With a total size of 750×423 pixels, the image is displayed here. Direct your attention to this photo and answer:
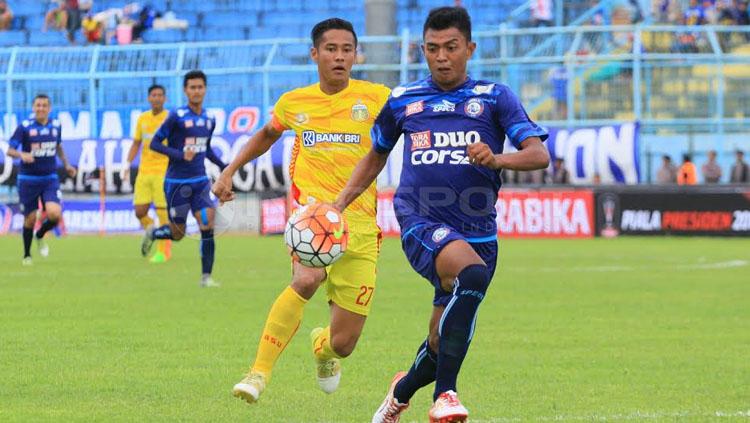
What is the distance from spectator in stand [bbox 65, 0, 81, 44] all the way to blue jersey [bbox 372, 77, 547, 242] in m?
31.3

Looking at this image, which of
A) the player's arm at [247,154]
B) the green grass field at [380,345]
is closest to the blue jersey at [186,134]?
the green grass field at [380,345]

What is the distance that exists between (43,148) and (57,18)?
738 inches

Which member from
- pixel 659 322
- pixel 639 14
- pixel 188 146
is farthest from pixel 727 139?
pixel 659 322

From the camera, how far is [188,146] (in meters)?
17.4

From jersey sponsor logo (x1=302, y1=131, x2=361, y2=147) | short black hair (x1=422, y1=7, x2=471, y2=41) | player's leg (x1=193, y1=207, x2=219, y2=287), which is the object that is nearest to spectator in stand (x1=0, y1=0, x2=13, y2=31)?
player's leg (x1=193, y1=207, x2=219, y2=287)

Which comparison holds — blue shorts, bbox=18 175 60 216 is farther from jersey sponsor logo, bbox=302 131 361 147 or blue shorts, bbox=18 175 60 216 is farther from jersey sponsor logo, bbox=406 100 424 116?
jersey sponsor logo, bbox=406 100 424 116

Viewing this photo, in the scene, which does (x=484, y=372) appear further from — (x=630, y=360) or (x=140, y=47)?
(x=140, y=47)

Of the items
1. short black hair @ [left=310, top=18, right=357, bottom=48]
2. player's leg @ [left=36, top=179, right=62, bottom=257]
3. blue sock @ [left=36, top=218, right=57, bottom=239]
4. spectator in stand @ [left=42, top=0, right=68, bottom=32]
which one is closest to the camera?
short black hair @ [left=310, top=18, right=357, bottom=48]

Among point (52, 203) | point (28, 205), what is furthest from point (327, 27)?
point (28, 205)

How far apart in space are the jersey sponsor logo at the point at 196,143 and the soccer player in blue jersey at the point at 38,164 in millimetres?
3600

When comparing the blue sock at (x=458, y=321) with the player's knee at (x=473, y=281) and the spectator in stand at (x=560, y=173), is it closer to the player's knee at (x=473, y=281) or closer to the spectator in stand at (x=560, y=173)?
the player's knee at (x=473, y=281)

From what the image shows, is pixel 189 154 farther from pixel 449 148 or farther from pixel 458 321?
pixel 458 321

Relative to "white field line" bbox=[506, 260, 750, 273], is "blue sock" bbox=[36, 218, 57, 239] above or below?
above

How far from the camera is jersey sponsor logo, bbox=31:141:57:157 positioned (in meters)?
20.6
